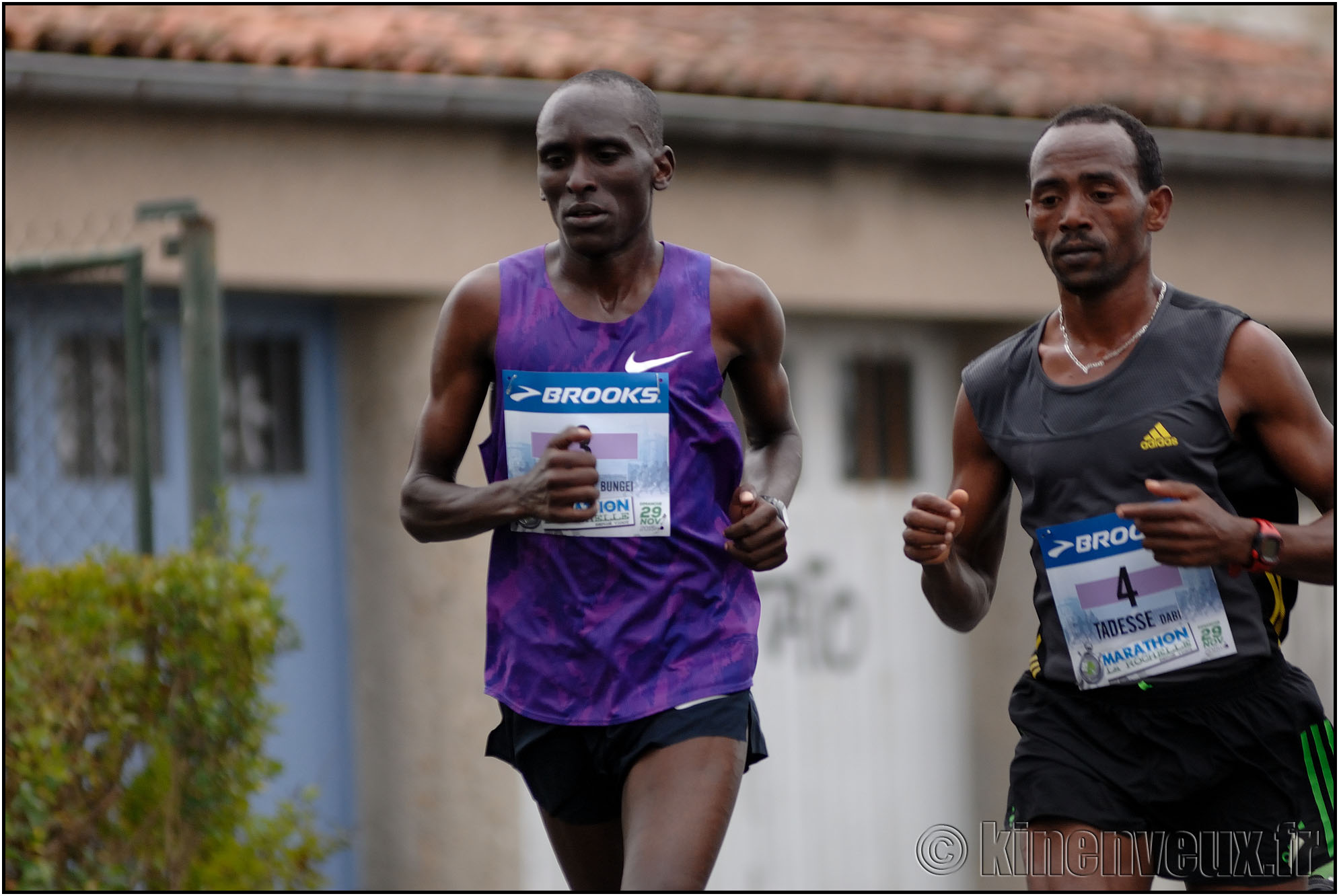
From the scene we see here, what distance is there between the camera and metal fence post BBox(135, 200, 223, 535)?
5.97m

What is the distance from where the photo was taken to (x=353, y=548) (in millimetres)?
7715

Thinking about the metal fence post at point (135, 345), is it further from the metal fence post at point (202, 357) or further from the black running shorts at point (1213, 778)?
the black running shorts at point (1213, 778)

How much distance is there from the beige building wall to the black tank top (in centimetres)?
399

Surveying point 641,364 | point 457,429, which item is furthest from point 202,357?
point 641,364

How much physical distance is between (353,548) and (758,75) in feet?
9.37

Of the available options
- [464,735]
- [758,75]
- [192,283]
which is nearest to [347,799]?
[464,735]

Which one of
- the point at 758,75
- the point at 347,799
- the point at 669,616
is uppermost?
the point at 758,75

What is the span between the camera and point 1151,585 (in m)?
3.59

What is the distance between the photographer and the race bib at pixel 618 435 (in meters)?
3.73

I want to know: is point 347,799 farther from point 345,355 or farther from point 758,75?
point 758,75

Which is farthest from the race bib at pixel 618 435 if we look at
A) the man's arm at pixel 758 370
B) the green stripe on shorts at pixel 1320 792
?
the green stripe on shorts at pixel 1320 792

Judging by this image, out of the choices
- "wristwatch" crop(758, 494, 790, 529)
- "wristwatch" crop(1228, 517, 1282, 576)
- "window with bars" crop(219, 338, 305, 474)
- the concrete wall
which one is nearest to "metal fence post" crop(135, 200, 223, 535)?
the concrete wall

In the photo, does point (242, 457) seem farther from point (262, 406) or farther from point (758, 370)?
point (758, 370)

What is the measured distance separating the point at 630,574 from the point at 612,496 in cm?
18
